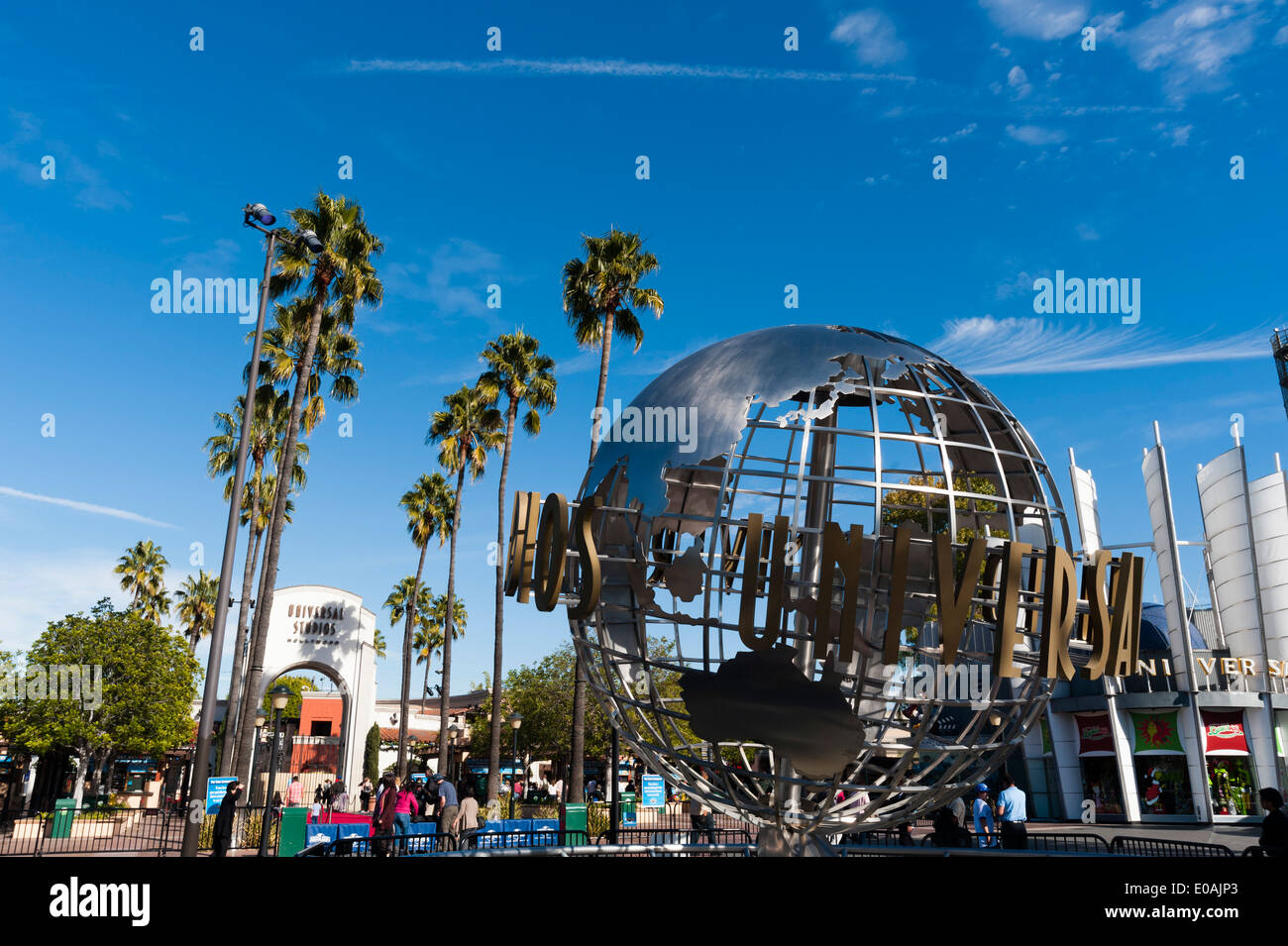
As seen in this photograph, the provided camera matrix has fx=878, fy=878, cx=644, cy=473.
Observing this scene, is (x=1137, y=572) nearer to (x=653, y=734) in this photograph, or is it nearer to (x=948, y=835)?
(x=653, y=734)

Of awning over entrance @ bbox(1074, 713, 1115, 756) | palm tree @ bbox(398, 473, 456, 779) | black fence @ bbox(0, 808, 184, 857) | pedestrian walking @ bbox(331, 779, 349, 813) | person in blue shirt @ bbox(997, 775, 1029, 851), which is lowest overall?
black fence @ bbox(0, 808, 184, 857)

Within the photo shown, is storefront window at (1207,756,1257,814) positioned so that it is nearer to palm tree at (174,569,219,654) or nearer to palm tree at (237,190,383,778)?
palm tree at (237,190,383,778)

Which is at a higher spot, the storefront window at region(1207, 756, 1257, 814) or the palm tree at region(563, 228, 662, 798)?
the palm tree at region(563, 228, 662, 798)

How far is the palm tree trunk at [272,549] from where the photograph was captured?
71.6 ft

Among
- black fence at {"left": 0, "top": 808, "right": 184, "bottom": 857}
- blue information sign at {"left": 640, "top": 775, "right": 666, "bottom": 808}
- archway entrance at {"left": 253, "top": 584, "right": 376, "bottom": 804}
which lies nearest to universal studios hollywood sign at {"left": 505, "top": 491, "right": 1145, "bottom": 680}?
black fence at {"left": 0, "top": 808, "right": 184, "bottom": 857}

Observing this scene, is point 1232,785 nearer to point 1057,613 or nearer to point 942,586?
point 1057,613

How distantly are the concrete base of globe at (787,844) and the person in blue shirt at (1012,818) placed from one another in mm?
4956

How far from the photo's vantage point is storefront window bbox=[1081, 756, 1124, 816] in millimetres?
28906

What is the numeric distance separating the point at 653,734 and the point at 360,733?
31.5 m

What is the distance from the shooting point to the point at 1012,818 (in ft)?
37.0

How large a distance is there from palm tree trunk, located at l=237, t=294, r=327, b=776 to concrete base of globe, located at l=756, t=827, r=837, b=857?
1782 cm

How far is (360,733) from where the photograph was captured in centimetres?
3516
